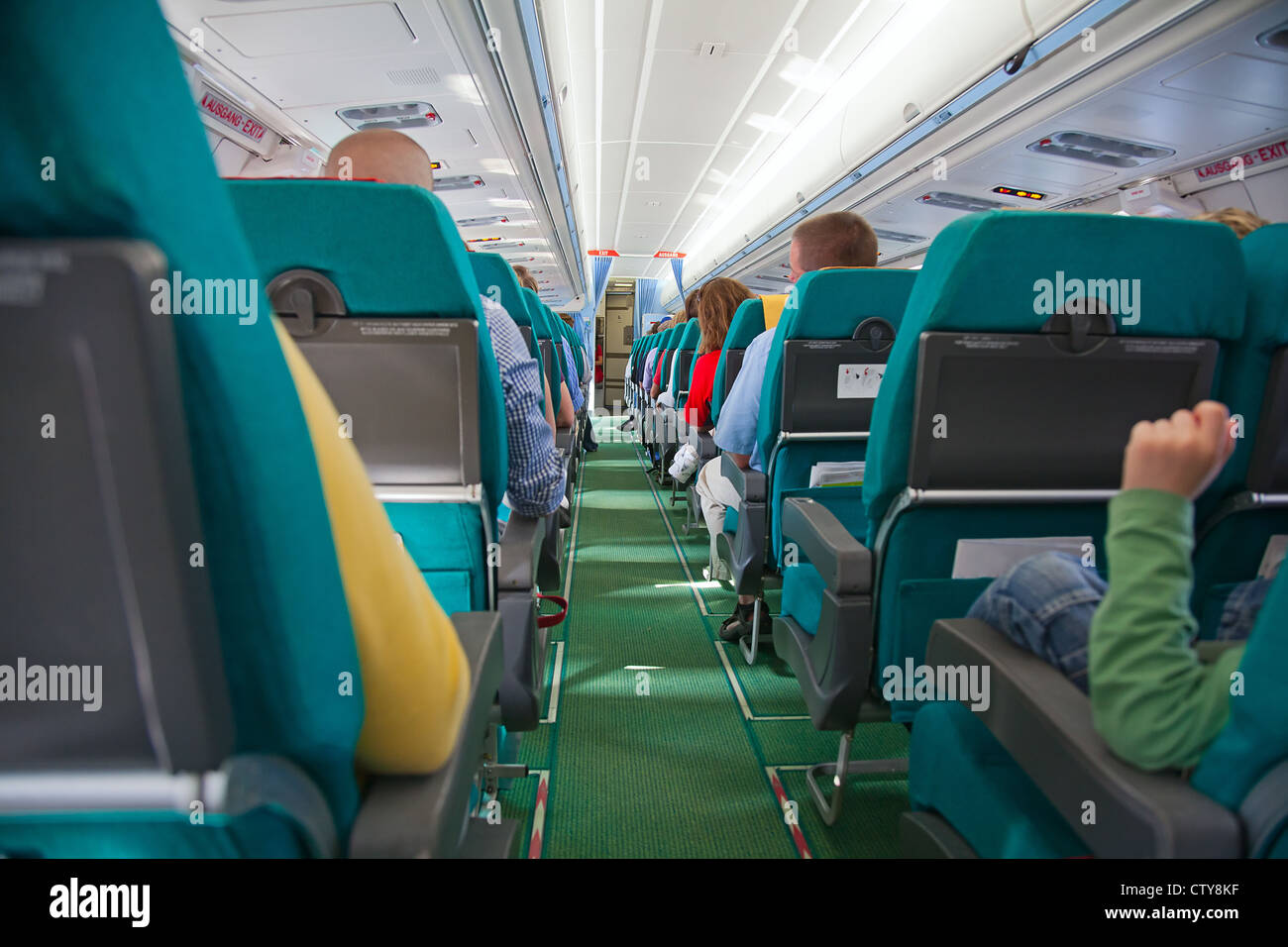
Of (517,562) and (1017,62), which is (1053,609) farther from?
(1017,62)

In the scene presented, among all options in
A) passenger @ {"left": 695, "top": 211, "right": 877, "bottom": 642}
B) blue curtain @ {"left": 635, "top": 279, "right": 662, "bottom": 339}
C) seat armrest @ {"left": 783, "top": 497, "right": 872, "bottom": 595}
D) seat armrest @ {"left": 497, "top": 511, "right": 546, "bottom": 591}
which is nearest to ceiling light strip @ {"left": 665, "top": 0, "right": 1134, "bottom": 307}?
passenger @ {"left": 695, "top": 211, "right": 877, "bottom": 642}

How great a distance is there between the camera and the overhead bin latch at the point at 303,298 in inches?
47.4

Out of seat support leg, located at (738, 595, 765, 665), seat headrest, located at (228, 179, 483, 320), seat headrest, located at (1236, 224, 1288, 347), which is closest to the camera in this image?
seat headrest, located at (228, 179, 483, 320)

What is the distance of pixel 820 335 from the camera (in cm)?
224

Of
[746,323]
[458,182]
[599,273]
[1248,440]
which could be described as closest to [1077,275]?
[1248,440]

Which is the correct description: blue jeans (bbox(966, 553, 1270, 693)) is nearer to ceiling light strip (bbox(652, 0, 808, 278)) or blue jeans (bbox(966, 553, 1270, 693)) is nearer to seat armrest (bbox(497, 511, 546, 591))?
seat armrest (bbox(497, 511, 546, 591))

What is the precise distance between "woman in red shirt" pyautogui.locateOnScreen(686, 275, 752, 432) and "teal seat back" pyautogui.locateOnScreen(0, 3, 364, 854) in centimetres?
333

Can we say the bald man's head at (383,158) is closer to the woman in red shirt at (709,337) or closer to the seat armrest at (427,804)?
the seat armrest at (427,804)

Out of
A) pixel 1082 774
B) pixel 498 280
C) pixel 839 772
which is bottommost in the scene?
pixel 839 772

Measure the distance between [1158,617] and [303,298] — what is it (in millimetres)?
1443

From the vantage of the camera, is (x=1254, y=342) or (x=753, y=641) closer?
(x=1254, y=342)

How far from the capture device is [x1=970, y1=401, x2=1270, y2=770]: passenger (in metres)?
0.72
